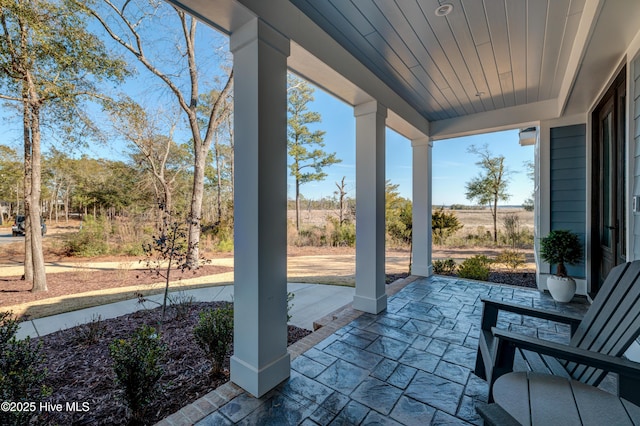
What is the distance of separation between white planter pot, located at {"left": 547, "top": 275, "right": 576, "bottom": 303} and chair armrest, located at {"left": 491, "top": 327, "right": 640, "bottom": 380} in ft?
10.3

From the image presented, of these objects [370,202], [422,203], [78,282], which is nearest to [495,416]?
[370,202]

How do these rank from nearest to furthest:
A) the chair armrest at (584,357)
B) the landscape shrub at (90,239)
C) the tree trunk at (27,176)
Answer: the chair armrest at (584,357) → the tree trunk at (27,176) → the landscape shrub at (90,239)

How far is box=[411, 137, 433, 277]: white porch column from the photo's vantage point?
461 centimetres

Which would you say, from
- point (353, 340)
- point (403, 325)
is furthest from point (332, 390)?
point (403, 325)

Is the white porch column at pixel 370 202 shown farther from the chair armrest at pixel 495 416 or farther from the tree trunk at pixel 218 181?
the tree trunk at pixel 218 181

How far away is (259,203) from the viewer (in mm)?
1725

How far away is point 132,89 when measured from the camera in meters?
5.85

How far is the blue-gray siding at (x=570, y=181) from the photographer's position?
3.72m

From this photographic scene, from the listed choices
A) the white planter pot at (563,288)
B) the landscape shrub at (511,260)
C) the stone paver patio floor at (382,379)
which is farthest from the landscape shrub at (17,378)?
the landscape shrub at (511,260)

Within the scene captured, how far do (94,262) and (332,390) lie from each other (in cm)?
730

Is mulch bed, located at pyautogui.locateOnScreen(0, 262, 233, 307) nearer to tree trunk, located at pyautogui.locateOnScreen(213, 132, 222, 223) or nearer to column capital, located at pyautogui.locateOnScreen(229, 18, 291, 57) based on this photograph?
column capital, located at pyautogui.locateOnScreen(229, 18, 291, 57)

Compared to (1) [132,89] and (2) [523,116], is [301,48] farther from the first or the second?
(1) [132,89]

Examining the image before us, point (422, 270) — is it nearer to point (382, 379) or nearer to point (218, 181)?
point (382, 379)

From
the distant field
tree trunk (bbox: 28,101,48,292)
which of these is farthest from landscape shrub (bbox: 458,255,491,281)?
tree trunk (bbox: 28,101,48,292)
